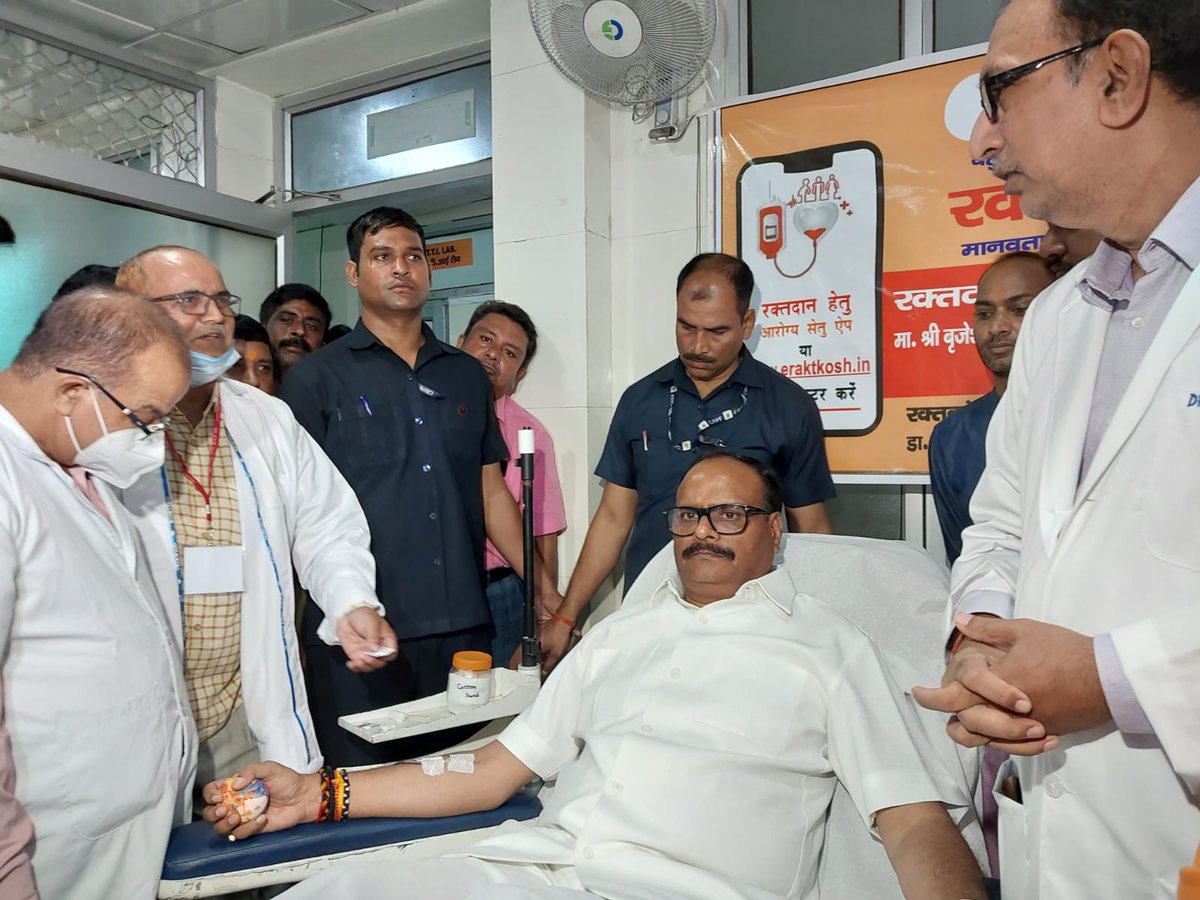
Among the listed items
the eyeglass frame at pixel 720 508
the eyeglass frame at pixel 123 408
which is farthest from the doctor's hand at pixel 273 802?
the eyeglass frame at pixel 720 508

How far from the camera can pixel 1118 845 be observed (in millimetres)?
1004

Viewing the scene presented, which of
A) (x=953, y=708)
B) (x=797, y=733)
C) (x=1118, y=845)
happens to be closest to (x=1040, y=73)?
(x=953, y=708)

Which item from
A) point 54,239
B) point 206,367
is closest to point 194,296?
point 206,367

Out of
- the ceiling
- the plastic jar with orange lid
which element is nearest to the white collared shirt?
the plastic jar with orange lid

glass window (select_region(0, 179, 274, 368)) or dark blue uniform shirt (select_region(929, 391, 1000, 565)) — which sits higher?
glass window (select_region(0, 179, 274, 368))

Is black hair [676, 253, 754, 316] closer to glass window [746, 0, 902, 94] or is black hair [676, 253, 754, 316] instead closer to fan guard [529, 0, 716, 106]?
fan guard [529, 0, 716, 106]

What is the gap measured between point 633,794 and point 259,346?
6.54 ft

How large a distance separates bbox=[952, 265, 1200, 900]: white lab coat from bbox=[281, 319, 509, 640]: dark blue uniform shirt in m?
1.60

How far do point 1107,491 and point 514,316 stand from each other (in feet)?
7.70

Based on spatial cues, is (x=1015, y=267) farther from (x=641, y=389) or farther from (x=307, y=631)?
(x=307, y=631)

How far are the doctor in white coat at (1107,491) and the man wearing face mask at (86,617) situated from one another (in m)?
1.31

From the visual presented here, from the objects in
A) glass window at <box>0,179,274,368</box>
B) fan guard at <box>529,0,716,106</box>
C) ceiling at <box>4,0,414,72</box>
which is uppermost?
ceiling at <box>4,0,414,72</box>

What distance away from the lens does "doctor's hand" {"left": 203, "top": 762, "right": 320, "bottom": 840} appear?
155 centimetres

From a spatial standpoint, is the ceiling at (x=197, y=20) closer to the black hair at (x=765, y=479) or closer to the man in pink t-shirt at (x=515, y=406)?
the man in pink t-shirt at (x=515, y=406)
